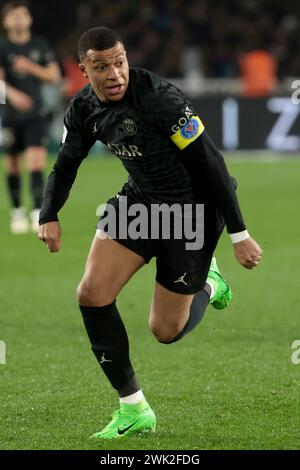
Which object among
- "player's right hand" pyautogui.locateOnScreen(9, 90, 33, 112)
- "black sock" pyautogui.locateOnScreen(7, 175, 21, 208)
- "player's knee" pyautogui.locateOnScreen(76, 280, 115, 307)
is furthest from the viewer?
"black sock" pyautogui.locateOnScreen(7, 175, 21, 208)

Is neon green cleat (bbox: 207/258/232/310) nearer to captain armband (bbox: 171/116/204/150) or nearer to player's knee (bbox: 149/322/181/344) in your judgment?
player's knee (bbox: 149/322/181/344)

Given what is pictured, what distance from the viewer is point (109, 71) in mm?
5145

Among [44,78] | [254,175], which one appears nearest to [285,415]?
[44,78]

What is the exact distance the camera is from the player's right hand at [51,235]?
17.9 ft

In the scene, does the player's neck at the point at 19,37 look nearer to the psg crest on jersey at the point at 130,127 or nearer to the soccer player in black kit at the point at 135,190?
the soccer player in black kit at the point at 135,190

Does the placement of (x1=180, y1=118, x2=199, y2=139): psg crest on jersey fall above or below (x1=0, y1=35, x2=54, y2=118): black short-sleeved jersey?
below

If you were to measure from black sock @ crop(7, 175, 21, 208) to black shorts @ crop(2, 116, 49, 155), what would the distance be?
0.95 feet

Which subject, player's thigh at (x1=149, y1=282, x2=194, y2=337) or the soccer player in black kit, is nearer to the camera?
the soccer player in black kit

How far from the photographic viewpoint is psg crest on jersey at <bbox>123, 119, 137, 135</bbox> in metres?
5.26

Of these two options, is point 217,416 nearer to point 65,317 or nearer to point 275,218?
point 65,317

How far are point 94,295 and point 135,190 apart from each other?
1.93ft

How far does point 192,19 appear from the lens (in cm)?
2547

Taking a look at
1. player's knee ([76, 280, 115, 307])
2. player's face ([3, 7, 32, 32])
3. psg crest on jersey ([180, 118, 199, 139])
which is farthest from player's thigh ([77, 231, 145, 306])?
player's face ([3, 7, 32, 32])
